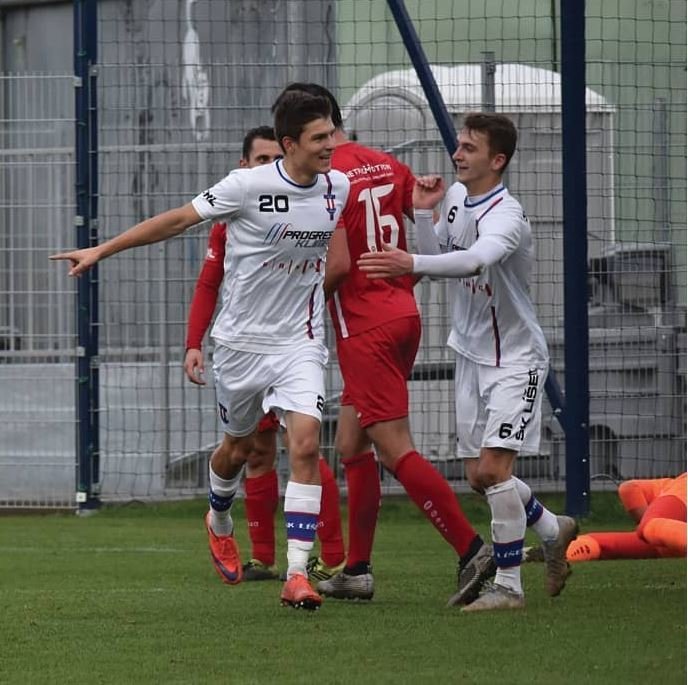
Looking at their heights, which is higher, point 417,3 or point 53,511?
point 417,3

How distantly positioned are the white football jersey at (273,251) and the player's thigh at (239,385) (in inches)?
1.9

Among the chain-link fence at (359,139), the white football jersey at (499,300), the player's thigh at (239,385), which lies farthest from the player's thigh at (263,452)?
the chain-link fence at (359,139)

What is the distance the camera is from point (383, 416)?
7.15 m

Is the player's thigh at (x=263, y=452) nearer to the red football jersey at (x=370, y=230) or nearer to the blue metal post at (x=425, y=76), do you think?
the red football jersey at (x=370, y=230)

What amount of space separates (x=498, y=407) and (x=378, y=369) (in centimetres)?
70

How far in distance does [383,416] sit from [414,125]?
4.89m

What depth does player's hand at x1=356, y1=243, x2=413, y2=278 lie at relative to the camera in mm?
6328

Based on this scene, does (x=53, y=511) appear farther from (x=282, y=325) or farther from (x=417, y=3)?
(x=282, y=325)

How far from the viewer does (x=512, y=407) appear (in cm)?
670

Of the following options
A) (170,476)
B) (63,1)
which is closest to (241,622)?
(170,476)

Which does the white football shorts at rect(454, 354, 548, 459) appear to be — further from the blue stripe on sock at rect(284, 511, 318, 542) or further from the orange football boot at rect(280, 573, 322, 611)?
the orange football boot at rect(280, 573, 322, 611)

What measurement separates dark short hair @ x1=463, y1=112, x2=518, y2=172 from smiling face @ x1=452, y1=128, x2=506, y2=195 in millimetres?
12

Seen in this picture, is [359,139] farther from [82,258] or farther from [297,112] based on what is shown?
[82,258]

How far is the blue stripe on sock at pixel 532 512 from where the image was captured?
7102mm
